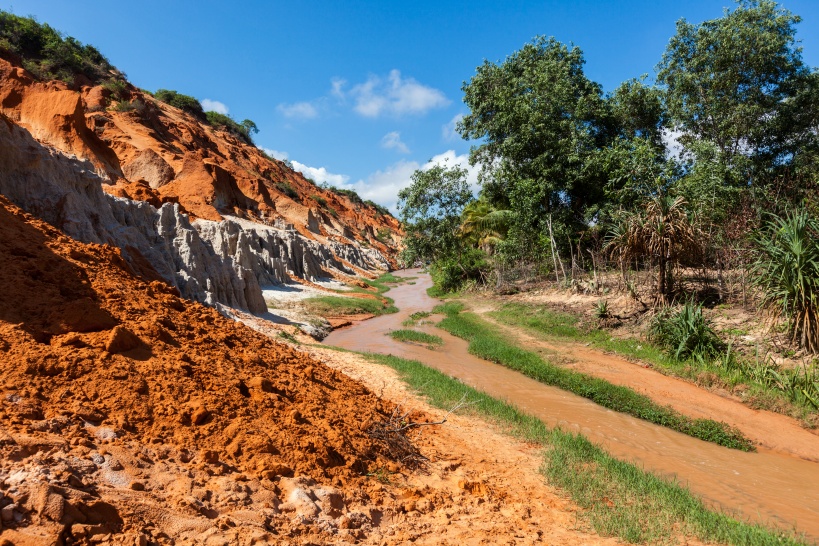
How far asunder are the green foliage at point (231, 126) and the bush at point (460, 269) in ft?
154

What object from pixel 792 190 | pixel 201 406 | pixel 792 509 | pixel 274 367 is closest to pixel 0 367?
pixel 201 406

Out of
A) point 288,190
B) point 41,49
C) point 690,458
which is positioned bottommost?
point 690,458

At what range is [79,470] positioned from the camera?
10.5 ft

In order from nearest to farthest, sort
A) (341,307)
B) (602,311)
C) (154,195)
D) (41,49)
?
(602,311) → (154,195) → (341,307) → (41,49)

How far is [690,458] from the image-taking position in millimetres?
7188

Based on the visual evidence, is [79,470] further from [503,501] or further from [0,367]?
[503,501]

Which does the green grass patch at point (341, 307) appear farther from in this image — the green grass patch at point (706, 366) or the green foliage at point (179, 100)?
the green foliage at point (179, 100)

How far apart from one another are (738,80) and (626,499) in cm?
1959

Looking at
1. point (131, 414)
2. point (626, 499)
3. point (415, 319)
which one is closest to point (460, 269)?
point (415, 319)

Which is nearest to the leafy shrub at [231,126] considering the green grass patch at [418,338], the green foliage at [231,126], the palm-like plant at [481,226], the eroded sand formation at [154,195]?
the green foliage at [231,126]

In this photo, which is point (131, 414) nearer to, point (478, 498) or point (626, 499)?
point (478, 498)

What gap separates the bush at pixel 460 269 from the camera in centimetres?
2764

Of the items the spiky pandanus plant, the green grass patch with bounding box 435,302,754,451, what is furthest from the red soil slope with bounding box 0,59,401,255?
the spiky pandanus plant

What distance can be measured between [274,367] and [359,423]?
69.8 inches
